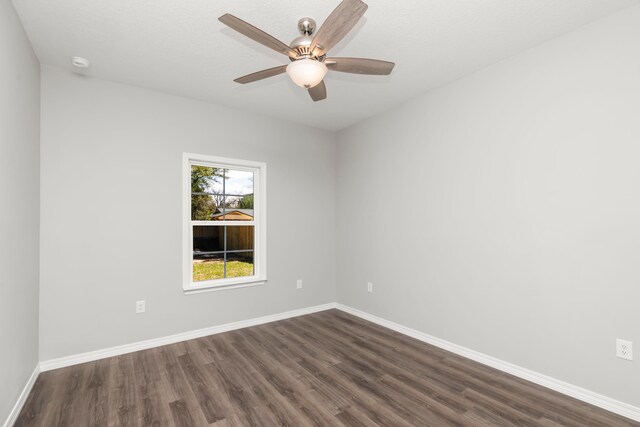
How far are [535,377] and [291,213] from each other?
3052 mm

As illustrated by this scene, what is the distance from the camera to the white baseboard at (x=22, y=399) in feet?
6.48

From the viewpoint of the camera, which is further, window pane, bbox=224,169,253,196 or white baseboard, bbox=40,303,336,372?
window pane, bbox=224,169,253,196

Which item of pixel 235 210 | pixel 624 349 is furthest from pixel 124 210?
pixel 624 349

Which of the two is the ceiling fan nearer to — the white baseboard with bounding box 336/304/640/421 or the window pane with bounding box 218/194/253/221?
the window pane with bounding box 218/194/253/221

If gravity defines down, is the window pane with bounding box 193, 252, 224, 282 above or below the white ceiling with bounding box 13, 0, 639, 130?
below

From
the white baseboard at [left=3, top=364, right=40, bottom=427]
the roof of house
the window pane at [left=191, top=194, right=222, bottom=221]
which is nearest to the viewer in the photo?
the white baseboard at [left=3, top=364, right=40, bottom=427]

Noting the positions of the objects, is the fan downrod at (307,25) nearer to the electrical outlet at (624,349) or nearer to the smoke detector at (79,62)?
the smoke detector at (79,62)

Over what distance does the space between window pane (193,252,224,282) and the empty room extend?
0.03 m

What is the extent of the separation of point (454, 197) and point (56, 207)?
3.70m

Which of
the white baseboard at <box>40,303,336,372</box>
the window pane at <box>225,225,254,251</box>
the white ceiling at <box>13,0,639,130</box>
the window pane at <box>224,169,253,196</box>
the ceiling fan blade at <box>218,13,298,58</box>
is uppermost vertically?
the white ceiling at <box>13,0,639,130</box>

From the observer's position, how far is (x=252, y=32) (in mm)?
1728

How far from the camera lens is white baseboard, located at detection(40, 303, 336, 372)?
279cm

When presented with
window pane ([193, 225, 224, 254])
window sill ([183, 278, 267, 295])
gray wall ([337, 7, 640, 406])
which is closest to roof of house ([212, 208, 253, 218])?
window pane ([193, 225, 224, 254])

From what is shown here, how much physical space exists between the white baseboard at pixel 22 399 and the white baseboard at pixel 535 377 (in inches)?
130
